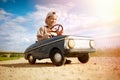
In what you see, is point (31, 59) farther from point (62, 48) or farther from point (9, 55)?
point (62, 48)

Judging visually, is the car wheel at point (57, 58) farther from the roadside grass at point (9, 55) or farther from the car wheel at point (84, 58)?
the roadside grass at point (9, 55)

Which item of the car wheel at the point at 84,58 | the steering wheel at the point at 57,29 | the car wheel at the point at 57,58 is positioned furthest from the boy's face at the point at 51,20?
the car wheel at the point at 84,58

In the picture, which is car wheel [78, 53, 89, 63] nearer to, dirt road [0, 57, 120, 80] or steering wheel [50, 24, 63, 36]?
dirt road [0, 57, 120, 80]

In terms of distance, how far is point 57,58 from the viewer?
217cm

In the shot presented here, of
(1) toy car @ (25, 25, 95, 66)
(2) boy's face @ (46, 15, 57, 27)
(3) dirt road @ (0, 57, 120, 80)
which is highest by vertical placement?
(2) boy's face @ (46, 15, 57, 27)

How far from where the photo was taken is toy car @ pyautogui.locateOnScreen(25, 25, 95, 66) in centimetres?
206

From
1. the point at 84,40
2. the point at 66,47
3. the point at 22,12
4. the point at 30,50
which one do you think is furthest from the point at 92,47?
the point at 22,12

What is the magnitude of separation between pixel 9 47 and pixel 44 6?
52 cm

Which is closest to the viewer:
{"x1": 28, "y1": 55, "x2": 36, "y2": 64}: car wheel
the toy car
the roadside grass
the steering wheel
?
the toy car

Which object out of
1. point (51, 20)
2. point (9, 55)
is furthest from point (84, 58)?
point (9, 55)

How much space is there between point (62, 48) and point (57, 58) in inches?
5.0

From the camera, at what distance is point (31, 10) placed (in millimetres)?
2451

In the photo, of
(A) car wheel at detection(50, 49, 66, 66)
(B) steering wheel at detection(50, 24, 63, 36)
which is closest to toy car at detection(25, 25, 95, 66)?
(A) car wheel at detection(50, 49, 66, 66)

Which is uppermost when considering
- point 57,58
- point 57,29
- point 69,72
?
point 57,29
